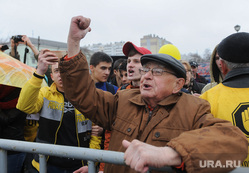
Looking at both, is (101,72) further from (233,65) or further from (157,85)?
(233,65)

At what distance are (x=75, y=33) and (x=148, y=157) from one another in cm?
104

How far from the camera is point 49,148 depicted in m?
1.33

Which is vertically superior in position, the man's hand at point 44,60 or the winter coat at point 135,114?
the man's hand at point 44,60

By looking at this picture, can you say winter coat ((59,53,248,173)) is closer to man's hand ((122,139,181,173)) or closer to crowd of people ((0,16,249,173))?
crowd of people ((0,16,249,173))

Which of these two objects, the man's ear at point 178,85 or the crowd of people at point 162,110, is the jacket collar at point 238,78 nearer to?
the crowd of people at point 162,110

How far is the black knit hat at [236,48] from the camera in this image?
1.52 metres

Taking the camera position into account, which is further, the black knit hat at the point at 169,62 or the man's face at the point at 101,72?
the man's face at the point at 101,72

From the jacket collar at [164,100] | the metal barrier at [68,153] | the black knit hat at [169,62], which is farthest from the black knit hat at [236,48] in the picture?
the metal barrier at [68,153]

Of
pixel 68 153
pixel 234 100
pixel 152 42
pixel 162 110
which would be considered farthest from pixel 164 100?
pixel 152 42

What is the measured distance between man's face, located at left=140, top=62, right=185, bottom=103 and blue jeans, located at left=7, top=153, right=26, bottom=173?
171 cm

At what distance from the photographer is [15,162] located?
2.29 meters

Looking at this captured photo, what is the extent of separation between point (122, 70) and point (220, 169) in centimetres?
318

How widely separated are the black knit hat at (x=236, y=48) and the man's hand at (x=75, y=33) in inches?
43.7

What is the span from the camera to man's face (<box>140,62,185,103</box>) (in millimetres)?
1607
